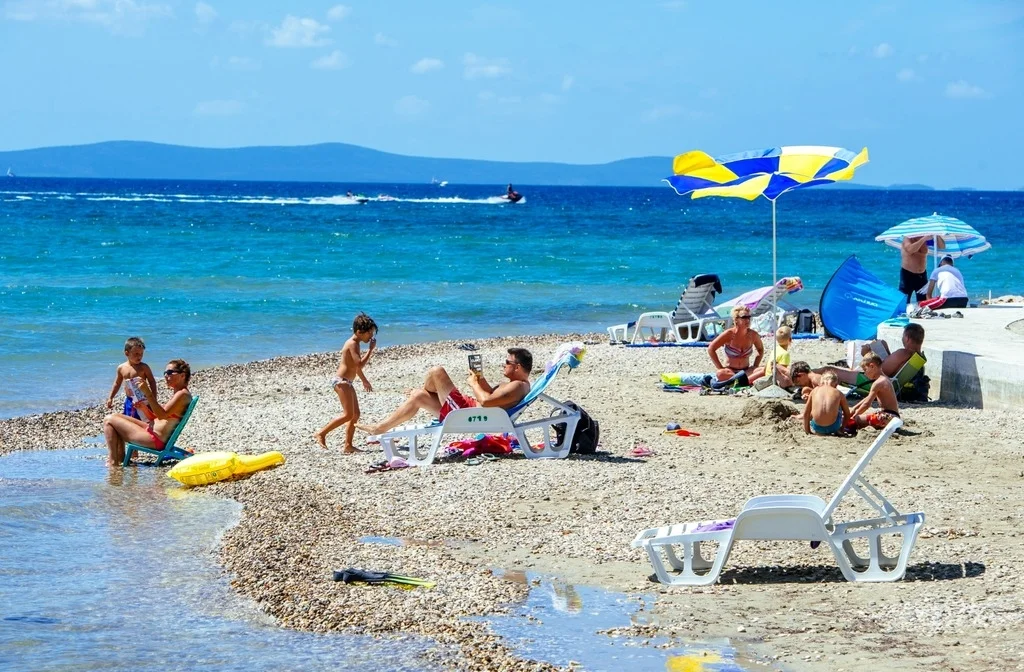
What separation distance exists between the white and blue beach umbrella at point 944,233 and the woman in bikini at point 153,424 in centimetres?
939

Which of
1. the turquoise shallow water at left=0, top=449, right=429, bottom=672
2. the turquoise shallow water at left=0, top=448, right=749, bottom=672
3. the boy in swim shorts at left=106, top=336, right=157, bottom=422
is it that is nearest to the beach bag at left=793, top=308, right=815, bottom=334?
the boy in swim shorts at left=106, top=336, right=157, bottom=422

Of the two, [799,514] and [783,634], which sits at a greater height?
[799,514]

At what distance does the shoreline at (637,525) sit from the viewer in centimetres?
542

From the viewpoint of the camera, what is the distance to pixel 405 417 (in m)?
9.38

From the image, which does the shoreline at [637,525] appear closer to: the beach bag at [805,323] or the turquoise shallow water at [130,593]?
the turquoise shallow water at [130,593]

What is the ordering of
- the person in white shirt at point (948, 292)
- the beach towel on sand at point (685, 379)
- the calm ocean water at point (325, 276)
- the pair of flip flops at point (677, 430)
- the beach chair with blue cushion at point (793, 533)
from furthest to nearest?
the calm ocean water at point (325, 276)
the person in white shirt at point (948, 292)
the beach towel on sand at point (685, 379)
the pair of flip flops at point (677, 430)
the beach chair with blue cushion at point (793, 533)

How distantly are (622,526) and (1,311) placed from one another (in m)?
18.1

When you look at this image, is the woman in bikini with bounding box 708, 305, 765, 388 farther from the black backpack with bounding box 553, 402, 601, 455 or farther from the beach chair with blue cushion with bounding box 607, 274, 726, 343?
the beach chair with blue cushion with bounding box 607, 274, 726, 343

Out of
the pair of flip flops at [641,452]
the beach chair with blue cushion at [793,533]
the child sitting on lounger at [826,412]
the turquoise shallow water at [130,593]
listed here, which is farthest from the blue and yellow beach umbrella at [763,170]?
the turquoise shallow water at [130,593]

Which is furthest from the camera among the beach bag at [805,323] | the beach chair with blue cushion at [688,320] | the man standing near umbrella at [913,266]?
the man standing near umbrella at [913,266]

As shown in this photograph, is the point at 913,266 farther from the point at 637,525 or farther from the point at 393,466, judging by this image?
the point at 637,525

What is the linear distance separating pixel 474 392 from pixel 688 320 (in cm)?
738

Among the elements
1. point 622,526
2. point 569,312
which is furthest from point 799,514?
point 569,312

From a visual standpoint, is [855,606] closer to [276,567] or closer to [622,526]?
[622,526]
